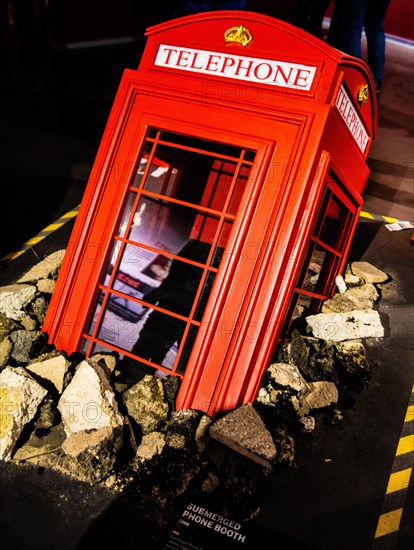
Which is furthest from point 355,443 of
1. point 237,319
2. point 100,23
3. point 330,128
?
point 100,23

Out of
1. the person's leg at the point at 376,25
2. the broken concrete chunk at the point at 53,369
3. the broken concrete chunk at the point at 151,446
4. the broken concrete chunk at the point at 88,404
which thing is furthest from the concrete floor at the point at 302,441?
the person's leg at the point at 376,25

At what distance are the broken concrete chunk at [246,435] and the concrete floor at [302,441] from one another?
262mm

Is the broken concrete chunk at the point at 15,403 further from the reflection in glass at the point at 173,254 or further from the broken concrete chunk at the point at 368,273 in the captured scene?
the broken concrete chunk at the point at 368,273

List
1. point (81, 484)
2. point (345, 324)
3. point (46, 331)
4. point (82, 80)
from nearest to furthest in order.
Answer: point (81, 484) < point (46, 331) < point (345, 324) < point (82, 80)

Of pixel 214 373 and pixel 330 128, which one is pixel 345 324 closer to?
pixel 214 373

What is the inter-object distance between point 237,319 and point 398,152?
17.9 feet

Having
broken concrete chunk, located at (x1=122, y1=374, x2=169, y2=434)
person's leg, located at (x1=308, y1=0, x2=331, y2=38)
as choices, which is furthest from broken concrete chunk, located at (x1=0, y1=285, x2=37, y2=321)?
person's leg, located at (x1=308, y1=0, x2=331, y2=38)

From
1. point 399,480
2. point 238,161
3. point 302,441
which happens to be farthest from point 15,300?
point 399,480

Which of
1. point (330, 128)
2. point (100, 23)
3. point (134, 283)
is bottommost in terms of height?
point (134, 283)

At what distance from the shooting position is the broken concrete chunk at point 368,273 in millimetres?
4508

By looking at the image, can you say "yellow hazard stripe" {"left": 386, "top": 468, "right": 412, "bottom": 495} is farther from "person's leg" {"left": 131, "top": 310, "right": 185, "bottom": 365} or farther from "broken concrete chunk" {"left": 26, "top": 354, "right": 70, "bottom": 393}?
"broken concrete chunk" {"left": 26, "top": 354, "right": 70, "bottom": 393}

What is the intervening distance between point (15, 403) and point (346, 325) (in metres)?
2.63

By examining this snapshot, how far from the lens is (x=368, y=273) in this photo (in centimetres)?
454

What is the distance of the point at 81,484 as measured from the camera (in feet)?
9.10
